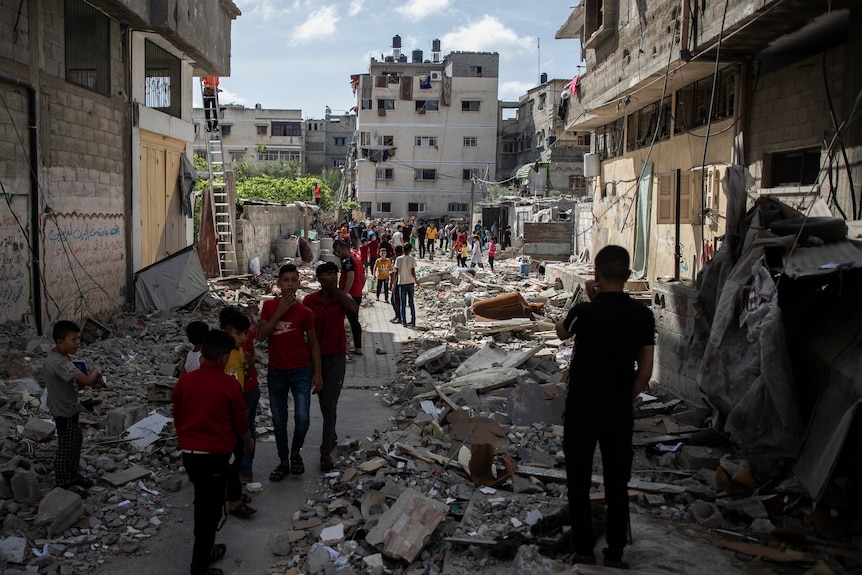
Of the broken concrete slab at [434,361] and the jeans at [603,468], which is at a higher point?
the jeans at [603,468]

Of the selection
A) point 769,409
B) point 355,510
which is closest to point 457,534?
point 355,510

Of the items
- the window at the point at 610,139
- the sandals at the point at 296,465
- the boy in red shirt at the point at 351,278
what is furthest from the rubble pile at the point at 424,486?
the window at the point at 610,139

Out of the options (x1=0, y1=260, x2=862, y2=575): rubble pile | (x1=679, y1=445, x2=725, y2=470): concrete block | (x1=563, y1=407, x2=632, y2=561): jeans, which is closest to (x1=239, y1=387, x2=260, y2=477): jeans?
(x1=0, y1=260, x2=862, y2=575): rubble pile

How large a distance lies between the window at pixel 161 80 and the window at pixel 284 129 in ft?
170

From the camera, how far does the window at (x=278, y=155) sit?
66375 millimetres

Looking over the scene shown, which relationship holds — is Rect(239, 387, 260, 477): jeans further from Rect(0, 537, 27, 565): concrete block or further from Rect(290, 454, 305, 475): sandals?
Rect(0, 537, 27, 565): concrete block

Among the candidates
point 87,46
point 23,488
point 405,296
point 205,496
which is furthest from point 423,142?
point 205,496

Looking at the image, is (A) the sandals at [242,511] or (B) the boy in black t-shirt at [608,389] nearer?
(B) the boy in black t-shirt at [608,389]

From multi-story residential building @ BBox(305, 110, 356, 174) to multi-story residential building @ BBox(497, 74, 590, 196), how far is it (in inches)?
710

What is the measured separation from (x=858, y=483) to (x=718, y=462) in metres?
1.97

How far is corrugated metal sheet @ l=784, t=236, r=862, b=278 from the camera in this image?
4.64 meters

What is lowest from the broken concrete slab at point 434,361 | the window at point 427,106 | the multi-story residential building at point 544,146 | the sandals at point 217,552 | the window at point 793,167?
the sandals at point 217,552

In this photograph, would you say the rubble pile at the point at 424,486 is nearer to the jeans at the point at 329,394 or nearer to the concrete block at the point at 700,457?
the concrete block at the point at 700,457

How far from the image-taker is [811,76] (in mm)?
10148
